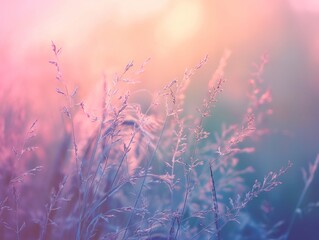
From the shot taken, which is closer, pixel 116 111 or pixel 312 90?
pixel 116 111

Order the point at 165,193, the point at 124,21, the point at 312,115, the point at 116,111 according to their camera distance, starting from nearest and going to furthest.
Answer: the point at 116,111
the point at 165,193
the point at 124,21
the point at 312,115

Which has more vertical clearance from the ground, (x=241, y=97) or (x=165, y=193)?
(x=241, y=97)

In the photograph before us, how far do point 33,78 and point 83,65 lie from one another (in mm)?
492

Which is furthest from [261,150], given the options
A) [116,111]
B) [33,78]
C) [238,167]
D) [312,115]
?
[116,111]

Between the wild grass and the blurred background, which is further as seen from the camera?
the blurred background

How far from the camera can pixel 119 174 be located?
90.8 inches

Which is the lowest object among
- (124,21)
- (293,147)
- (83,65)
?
(293,147)

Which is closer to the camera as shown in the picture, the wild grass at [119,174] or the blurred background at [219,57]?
the wild grass at [119,174]

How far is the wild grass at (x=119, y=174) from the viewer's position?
1.93 metres

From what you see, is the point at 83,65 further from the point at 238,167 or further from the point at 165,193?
the point at 238,167

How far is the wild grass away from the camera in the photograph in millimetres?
1931

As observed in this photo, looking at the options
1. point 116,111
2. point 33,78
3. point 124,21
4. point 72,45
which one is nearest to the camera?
point 116,111

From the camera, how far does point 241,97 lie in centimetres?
526

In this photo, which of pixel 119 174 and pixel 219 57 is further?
pixel 219 57
